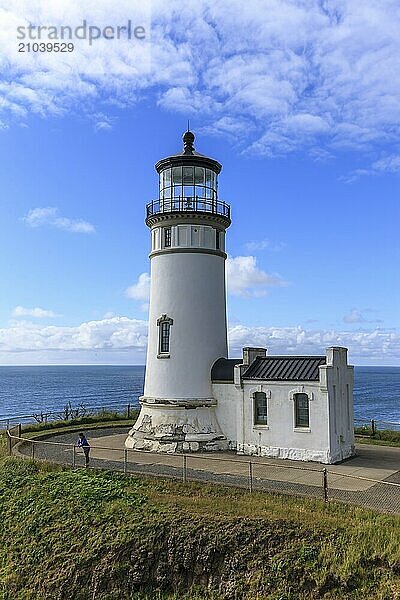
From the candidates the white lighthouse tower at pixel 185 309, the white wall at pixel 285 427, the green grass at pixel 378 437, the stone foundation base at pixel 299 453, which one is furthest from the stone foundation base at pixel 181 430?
the green grass at pixel 378 437

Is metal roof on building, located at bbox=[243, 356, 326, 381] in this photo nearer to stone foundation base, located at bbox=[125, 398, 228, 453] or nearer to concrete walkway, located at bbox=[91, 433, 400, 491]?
stone foundation base, located at bbox=[125, 398, 228, 453]

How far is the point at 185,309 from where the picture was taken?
21.7 metres

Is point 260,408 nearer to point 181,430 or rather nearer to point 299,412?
point 299,412

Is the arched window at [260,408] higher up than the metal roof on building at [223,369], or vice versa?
the metal roof on building at [223,369]

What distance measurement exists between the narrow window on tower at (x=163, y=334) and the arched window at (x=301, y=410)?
536cm

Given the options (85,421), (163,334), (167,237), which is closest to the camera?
(163,334)

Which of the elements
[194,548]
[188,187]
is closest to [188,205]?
[188,187]

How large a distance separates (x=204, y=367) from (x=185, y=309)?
2283 mm

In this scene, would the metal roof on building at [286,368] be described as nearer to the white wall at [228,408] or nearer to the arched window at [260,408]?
the arched window at [260,408]

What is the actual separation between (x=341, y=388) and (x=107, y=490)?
29.3ft

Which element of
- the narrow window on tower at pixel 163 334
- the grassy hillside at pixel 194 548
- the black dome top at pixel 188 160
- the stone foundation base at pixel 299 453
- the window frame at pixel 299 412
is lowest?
the grassy hillside at pixel 194 548

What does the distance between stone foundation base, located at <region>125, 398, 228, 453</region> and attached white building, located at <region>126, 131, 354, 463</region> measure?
36 millimetres

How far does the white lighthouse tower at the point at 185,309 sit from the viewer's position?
21156mm

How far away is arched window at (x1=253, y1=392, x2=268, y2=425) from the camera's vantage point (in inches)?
796
